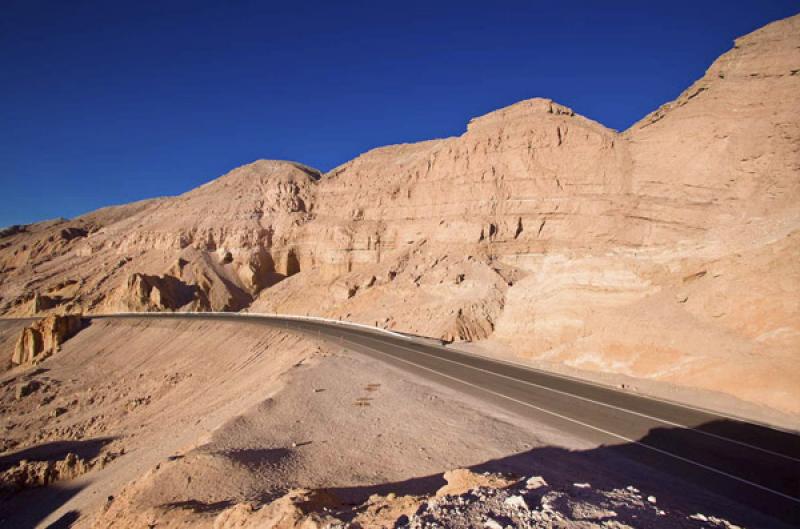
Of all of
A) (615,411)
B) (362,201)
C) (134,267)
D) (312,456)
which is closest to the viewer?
(312,456)

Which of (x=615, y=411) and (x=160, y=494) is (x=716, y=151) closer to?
(x=615, y=411)

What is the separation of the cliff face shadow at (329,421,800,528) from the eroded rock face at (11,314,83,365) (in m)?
47.2

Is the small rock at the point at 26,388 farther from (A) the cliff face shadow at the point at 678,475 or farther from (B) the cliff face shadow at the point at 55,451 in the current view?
(A) the cliff face shadow at the point at 678,475

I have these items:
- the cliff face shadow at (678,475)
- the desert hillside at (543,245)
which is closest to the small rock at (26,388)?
A: the desert hillside at (543,245)

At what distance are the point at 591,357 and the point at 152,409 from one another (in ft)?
72.1

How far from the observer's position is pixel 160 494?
7594 mm

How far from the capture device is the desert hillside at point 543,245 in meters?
15.4

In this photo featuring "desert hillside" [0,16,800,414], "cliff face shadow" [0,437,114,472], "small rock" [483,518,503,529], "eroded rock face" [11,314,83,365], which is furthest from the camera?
"eroded rock face" [11,314,83,365]

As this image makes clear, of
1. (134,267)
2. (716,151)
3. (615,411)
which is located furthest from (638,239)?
(134,267)

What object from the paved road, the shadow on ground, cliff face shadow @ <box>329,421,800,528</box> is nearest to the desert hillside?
the paved road

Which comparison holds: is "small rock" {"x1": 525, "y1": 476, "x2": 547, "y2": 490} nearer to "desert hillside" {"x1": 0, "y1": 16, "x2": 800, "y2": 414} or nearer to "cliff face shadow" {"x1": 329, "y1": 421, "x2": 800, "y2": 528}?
"cliff face shadow" {"x1": 329, "y1": 421, "x2": 800, "y2": 528}

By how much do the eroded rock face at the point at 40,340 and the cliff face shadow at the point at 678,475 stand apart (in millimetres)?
47152

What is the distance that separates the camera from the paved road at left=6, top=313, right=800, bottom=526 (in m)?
7.87

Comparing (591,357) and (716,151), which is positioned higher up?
(716,151)
